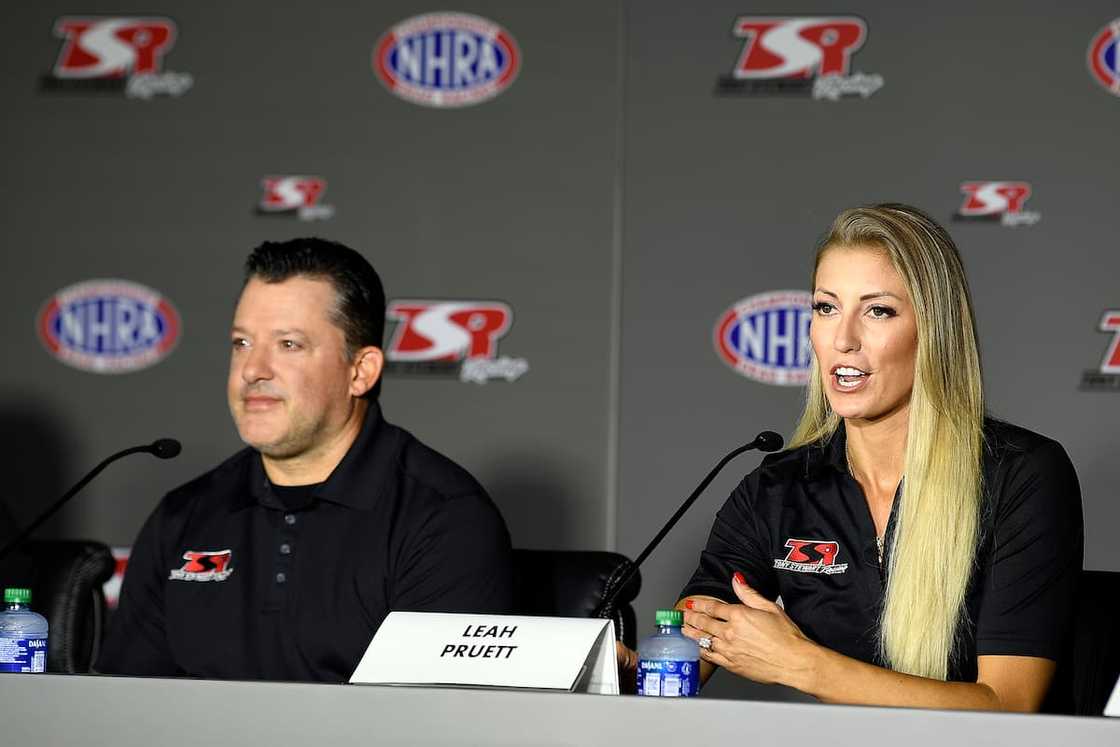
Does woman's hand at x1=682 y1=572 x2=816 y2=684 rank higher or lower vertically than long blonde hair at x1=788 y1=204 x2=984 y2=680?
lower

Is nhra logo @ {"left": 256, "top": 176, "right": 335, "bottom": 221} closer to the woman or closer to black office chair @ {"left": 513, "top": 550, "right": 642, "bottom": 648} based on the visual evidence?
black office chair @ {"left": 513, "top": 550, "right": 642, "bottom": 648}

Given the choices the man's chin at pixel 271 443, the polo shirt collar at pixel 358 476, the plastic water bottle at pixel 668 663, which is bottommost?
the plastic water bottle at pixel 668 663

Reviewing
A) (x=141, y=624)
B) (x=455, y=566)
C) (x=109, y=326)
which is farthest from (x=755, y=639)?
(x=109, y=326)

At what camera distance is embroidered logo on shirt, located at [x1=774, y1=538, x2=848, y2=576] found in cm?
196

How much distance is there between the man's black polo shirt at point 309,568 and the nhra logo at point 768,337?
1351mm

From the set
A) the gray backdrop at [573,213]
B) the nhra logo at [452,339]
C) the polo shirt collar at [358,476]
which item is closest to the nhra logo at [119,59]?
the gray backdrop at [573,213]

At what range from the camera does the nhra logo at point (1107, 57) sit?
11.4 ft

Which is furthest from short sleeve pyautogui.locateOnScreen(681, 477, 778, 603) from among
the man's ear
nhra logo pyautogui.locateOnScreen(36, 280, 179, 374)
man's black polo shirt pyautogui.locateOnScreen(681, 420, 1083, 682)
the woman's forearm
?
nhra logo pyautogui.locateOnScreen(36, 280, 179, 374)

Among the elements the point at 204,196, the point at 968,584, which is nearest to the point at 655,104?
the point at 204,196

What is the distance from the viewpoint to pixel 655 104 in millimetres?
3635

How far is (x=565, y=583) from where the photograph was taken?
91.3 inches

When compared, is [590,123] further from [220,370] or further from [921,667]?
[921,667]

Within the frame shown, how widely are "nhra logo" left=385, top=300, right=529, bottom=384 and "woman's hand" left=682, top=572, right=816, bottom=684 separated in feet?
6.24

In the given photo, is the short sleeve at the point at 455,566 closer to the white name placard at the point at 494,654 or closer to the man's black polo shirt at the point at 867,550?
the man's black polo shirt at the point at 867,550
